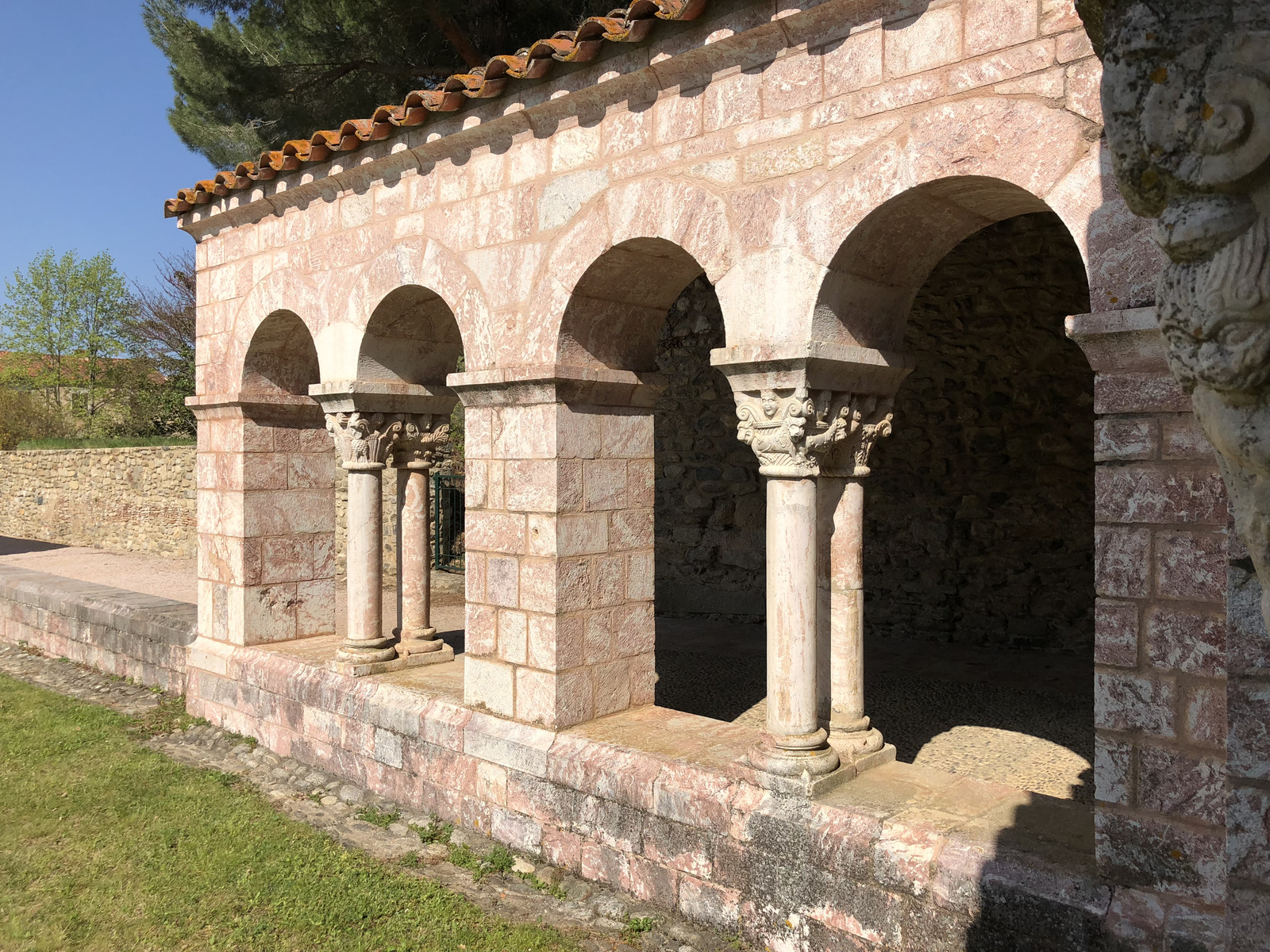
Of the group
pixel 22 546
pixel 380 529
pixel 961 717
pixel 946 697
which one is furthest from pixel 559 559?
pixel 22 546

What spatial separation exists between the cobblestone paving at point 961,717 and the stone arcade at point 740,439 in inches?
52.3

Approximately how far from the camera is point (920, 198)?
3.36 meters

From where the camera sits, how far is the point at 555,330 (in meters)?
4.30

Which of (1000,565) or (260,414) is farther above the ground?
(260,414)

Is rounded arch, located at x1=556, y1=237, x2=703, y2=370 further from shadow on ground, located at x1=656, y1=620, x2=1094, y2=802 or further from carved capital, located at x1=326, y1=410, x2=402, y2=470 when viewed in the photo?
shadow on ground, located at x1=656, y1=620, x2=1094, y2=802

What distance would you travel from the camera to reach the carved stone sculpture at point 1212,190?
46.1 inches

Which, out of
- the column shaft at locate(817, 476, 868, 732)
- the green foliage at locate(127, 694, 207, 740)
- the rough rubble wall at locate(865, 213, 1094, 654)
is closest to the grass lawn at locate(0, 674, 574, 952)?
the green foliage at locate(127, 694, 207, 740)

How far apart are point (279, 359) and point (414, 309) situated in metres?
1.41

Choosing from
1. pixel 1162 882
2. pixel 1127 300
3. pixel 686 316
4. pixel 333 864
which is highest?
pixel 686 316

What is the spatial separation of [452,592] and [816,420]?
776 cm

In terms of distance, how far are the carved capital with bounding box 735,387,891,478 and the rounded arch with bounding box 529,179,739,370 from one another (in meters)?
0.44

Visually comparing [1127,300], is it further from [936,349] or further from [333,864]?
[936,349]

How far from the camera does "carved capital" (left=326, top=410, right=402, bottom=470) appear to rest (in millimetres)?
5492

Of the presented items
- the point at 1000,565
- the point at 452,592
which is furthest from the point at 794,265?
the point at 452,592
